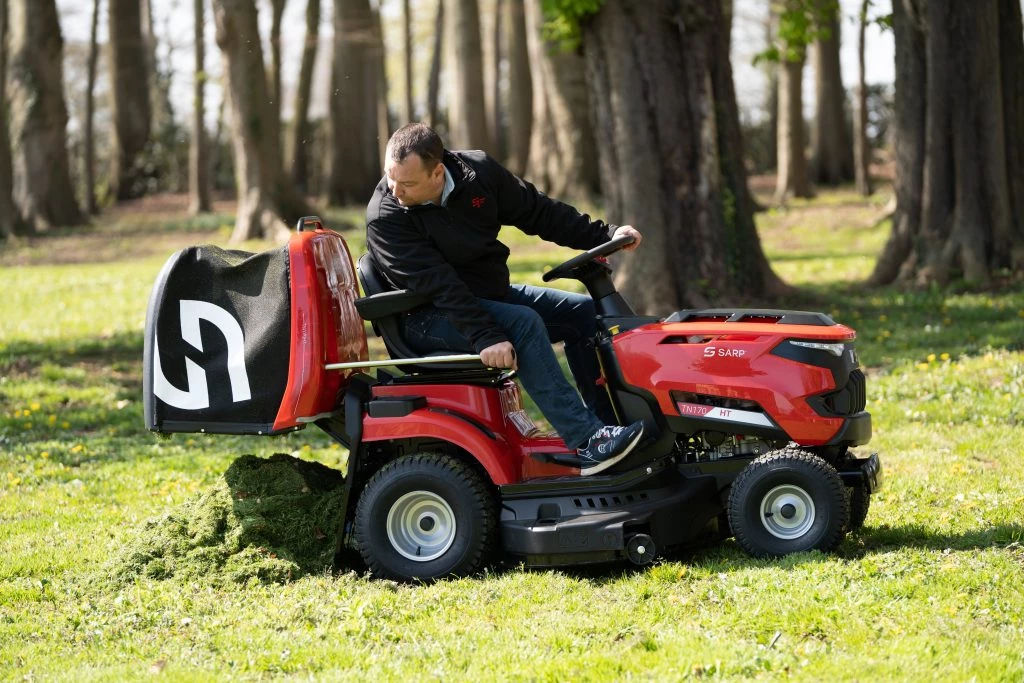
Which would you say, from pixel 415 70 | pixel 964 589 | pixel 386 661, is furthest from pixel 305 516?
pixel 415 70

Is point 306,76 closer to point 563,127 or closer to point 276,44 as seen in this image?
point 276,44

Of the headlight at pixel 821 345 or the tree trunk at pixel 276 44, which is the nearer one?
the headlight at pixel 821 345

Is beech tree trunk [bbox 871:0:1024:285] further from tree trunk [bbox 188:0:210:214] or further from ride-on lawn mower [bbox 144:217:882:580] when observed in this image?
tree trunk [bbox 188:0:210:214]

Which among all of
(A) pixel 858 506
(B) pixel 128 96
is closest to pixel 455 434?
(A) pixel 858 506

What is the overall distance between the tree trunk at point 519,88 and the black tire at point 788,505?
21306 millimetres

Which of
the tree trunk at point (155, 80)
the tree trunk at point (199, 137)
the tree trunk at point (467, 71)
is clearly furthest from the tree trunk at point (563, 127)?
the tree trunk at point (155, 80)

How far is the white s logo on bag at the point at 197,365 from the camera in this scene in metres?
5.15

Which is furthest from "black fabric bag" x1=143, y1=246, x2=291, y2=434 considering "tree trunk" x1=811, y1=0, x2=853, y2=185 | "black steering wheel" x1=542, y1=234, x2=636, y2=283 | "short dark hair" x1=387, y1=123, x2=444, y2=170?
"tree trunk" x1=811, y1=0, x2=853, y2=185

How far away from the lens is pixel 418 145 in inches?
194

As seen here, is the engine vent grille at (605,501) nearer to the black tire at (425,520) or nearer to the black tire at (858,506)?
the black tire at (425,520)

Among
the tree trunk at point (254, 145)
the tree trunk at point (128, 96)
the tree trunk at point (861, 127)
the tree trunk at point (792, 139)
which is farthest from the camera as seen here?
the tree trunk at point (128, 96)

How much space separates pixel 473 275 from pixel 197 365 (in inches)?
48.3

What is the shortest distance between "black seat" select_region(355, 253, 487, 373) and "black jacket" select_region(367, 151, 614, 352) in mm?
72

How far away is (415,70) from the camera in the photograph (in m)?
46.4
